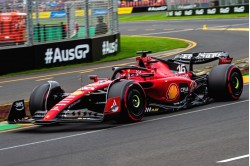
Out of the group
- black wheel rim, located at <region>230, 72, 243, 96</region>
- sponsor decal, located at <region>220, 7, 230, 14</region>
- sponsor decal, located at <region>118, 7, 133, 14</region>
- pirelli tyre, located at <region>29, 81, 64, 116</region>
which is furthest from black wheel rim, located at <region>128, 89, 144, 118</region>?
sponsor decal, located at <region>118, 7, 133, 14</region>

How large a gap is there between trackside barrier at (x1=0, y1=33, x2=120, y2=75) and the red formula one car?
31.1ft

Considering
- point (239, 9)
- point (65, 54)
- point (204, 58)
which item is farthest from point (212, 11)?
point (204, 58)

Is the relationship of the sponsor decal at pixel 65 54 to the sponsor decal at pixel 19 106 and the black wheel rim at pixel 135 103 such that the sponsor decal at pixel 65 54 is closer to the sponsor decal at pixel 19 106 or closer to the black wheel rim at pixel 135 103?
the sponsor decal at pixel 19 106

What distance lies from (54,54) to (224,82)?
459 inches

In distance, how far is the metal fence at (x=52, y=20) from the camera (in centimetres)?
2358

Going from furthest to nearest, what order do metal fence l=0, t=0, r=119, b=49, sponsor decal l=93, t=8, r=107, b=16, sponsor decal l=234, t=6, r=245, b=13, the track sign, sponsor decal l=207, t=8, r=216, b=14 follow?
sponsor decal l=207, t=8, r=216, b=14, sponsor decal l=234, t=6, r=245, b=13, sponsor decal l=93, t=8, r=107, b=16, metal fence l=0, t=0, r=119, b=49, the track sign

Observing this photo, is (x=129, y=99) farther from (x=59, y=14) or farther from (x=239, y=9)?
(x=239, y=9)

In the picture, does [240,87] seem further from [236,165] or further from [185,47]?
[185,47]

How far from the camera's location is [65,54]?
82.1 feet

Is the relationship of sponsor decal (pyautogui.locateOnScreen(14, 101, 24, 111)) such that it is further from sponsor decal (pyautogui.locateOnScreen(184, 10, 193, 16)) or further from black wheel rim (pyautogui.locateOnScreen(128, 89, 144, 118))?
sponsor decal (pyautogui.locateOnScreen(184, 10, 193, 16))

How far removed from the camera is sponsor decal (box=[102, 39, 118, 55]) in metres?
27.1

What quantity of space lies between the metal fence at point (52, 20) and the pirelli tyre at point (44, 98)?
34.6ft

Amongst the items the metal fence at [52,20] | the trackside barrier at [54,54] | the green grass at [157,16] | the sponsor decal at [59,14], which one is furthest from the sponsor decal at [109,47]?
the green grass at [157,16]

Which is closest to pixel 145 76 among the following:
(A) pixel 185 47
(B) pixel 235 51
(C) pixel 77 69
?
(C) pixel 77 69
